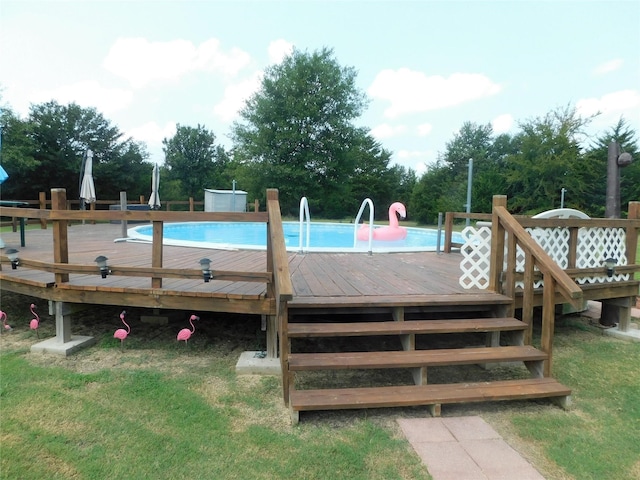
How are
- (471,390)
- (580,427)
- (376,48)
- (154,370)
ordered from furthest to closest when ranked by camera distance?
(376,48), (154,370), (471,390), (580,427)

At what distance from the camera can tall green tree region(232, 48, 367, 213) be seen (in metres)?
24.0

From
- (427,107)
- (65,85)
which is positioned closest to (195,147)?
(65,85)

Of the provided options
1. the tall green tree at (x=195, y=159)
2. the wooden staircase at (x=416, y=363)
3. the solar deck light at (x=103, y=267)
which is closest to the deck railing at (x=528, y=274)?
the wooden staircase at (x=416, y=363)

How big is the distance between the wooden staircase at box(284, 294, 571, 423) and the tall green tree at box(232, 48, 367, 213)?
20725 mm

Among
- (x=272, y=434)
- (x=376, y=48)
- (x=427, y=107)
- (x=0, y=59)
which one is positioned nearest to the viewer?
(x=272, y=434)

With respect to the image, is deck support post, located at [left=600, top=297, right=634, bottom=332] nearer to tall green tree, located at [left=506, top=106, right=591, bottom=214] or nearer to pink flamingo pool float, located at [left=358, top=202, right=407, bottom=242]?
pink flamingo pool float, located at [left=358, top=202, right=407, bottom=242]

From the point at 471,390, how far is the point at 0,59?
1186cm

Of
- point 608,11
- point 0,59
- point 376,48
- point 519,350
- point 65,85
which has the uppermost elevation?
point 65,85

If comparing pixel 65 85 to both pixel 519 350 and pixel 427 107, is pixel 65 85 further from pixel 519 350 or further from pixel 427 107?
pixel 519 350

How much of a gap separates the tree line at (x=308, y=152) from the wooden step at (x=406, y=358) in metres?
21.0

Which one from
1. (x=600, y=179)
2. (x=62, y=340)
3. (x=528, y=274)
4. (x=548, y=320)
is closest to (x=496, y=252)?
(x=528, y=274)

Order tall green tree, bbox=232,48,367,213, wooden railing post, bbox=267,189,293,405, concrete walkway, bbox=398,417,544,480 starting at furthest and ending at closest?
1. tall green tree, bbox=232,48,367,213
2. wooden railing post, bbox=267,189,293,405
3. concrete walkway, bbox=398,417,544,480

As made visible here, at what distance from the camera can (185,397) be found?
9.43 feet

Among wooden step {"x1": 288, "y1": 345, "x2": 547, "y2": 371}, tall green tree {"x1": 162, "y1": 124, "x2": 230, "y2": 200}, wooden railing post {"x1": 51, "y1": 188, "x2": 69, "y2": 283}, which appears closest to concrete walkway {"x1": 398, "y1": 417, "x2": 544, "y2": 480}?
wooden step {"x1": 288, "y1": 345, "x2": 547, "y2": 371}
